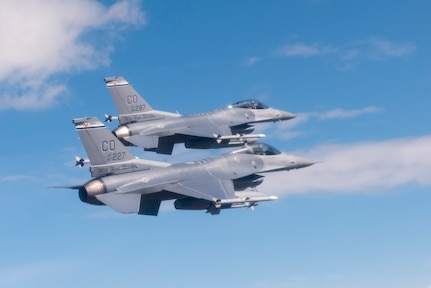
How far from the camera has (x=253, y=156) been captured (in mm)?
62469

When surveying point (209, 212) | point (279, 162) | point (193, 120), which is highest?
point (193, 120)

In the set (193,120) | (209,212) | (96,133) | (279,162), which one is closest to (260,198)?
(209,212)

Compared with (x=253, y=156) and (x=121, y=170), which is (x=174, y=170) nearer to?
(x=121, y=170)

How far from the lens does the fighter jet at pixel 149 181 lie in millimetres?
54594

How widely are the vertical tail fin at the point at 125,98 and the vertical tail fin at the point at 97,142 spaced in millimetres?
16528

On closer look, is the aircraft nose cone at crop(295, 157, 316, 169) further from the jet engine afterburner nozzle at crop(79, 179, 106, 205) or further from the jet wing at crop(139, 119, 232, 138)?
the jet engine afterburner nozzle at crop(79, 179, 106, 205)

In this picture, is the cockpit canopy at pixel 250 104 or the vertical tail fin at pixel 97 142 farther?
the cockpit canopy at pixel 250 104

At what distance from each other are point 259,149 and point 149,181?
1111 cm

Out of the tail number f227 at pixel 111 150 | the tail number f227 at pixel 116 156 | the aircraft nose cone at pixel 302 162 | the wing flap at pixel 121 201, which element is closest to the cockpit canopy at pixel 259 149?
the aircraft nose cone at pixel 302 162

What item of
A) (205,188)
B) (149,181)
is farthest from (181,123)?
(149,181)

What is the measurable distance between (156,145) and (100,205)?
1520 cm

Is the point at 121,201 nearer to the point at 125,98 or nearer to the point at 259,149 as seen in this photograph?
the point at 259,149

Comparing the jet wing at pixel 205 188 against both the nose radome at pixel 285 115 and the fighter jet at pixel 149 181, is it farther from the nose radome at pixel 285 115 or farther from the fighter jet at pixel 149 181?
the nose radome at pixel 285 115

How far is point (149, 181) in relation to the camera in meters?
56.1
